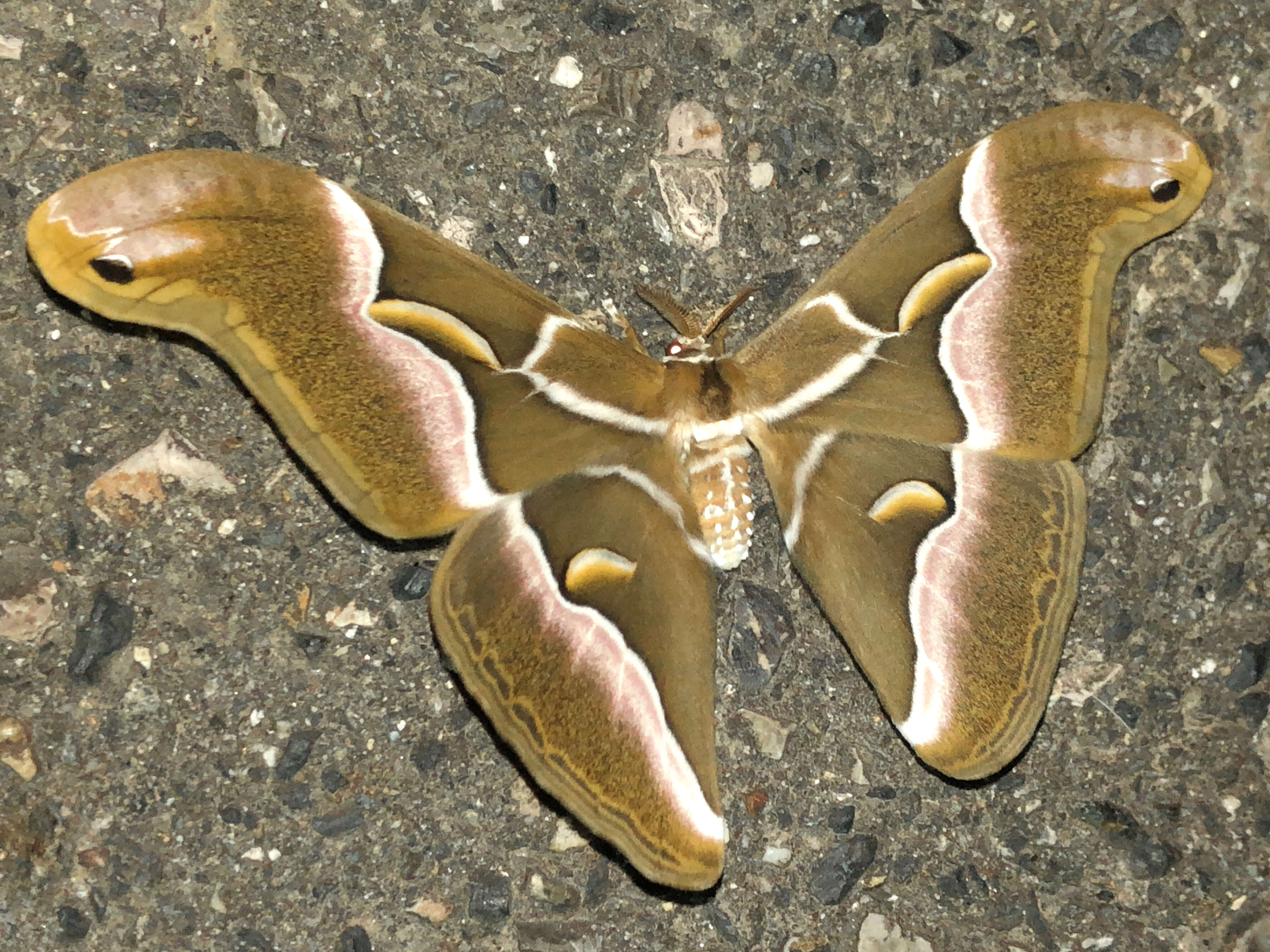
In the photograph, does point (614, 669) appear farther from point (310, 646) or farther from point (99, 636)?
point (99, 636)

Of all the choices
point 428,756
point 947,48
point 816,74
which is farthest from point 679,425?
point 947,48

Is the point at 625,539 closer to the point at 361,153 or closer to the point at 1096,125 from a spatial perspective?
the point at 361,153

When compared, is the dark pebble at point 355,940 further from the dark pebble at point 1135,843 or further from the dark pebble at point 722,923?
the dark pebble at point 1135,843

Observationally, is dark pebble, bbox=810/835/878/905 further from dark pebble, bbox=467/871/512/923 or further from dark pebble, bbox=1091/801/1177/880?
dark pebble, bbox=467/871/512/923

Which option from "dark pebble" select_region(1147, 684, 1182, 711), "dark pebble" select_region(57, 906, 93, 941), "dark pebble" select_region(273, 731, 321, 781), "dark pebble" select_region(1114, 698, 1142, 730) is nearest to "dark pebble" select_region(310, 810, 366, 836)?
"dark pebble" select_region(273, 731, 321, 781)

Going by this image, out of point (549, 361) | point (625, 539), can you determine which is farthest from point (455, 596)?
point (549, 361)

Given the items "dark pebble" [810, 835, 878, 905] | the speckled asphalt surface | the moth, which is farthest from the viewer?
"dark pebble" [810, 835, 878, 905]
